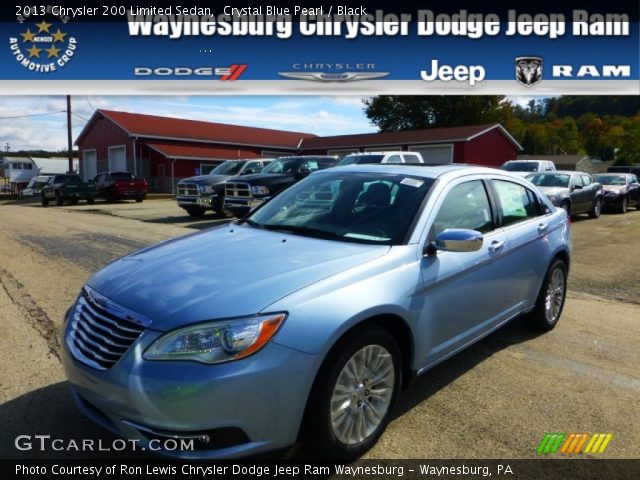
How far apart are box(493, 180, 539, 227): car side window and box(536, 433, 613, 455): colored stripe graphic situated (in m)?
1.70

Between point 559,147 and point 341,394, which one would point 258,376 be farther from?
point 559,147

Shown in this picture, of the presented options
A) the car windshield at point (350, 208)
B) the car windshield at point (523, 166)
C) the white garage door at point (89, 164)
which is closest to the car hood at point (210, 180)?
the car windshield at point (523, 166)

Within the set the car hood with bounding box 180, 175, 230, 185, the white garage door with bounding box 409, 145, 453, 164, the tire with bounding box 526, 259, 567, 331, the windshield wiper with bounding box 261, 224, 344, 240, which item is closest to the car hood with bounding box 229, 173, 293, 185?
the car hood with bounding box 180, 175, 230, 185

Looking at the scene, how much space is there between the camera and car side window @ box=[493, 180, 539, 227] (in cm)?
430

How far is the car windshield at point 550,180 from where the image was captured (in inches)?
593

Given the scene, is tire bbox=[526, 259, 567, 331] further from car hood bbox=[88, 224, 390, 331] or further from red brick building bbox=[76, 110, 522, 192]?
red brick building bbox=[76, 110, 522, 192]

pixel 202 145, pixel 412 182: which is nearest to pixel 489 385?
pixel 412 182

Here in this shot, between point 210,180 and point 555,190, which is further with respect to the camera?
point 210,180

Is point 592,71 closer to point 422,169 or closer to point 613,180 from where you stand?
point 613,180

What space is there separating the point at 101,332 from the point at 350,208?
6.21 feet

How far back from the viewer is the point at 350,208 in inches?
147

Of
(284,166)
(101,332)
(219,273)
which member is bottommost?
(101,332)

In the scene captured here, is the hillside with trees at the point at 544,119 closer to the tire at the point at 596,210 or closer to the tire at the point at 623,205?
the tire at the point at 623,205

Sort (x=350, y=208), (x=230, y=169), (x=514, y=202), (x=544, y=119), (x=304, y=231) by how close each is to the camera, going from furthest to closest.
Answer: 1. (x=544, y=119)
2. (x=230, y=169)
3. (x=514, y=202)
4. (x=350, y=208)
5. (x=304, y=231)
